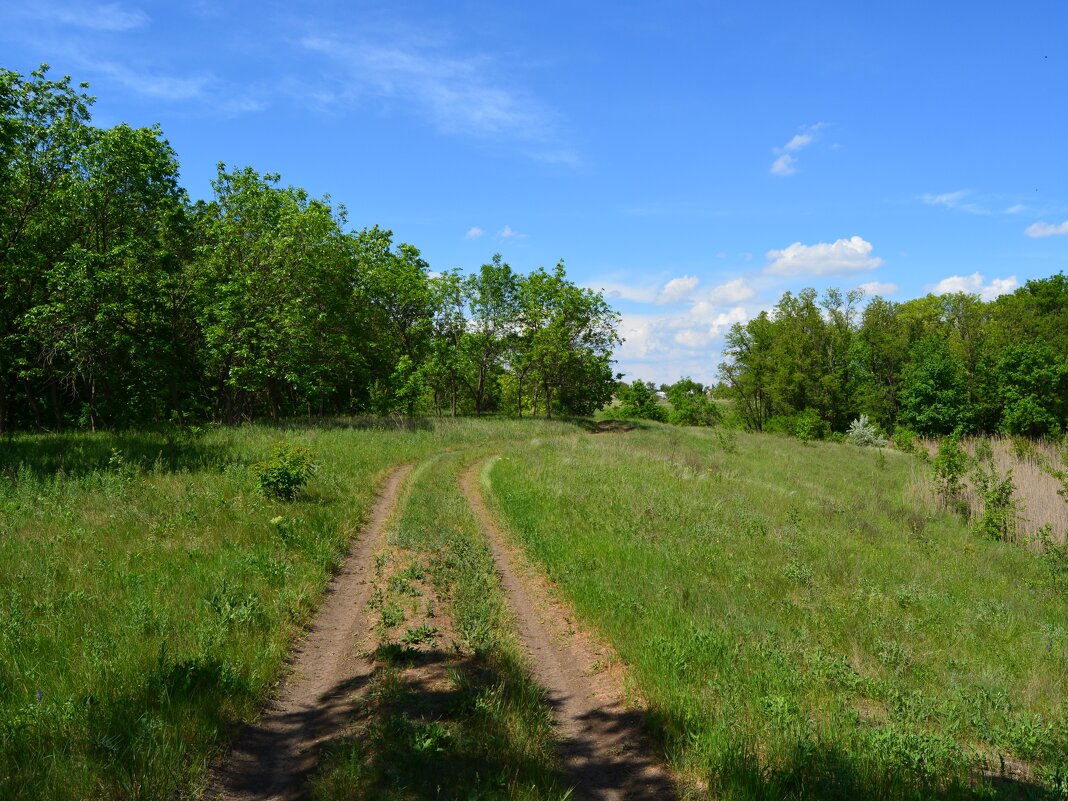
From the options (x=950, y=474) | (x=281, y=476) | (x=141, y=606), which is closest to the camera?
(x=141, y=606)

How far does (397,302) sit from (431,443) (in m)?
20.9

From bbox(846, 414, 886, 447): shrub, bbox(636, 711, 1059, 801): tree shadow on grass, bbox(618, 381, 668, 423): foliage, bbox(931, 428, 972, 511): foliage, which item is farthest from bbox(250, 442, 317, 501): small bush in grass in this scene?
bbox(618, 381, 668, 423): foliage

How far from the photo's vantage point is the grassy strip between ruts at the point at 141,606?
4.47 meters

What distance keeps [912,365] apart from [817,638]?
6636 centimetres

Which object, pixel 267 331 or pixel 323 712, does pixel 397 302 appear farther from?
pixel 323 712

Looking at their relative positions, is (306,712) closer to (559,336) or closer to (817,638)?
(817,638)

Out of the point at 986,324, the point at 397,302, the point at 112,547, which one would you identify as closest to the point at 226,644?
the point at 112,547

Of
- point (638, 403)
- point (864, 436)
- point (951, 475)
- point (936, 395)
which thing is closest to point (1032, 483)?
point (951, 475)

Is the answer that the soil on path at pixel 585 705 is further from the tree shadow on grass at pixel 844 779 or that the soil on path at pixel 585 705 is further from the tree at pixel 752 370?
the tree at pixel 752 370

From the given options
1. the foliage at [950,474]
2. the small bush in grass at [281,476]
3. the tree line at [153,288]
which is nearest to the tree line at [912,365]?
the foliage at [950,474]

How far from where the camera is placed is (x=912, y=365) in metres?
61.2

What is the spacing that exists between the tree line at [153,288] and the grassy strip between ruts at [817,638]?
18.0 metres

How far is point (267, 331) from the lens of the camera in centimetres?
2622

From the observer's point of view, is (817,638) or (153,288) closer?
(817,638)
